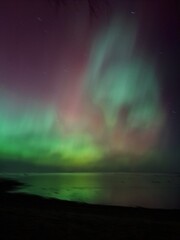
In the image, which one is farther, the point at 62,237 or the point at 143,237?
the point at 143,237

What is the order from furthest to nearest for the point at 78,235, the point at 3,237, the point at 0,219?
the point at 0,219 → the point at 78,235 → the point at 3,237

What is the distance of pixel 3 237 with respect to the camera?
838 centimetres

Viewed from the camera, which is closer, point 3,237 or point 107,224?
point 3,237

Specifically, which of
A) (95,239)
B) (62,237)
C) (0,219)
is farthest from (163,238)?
(0,219)

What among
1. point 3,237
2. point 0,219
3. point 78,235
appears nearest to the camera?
point 3,237

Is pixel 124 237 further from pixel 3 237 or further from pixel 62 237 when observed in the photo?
pixel 3 237

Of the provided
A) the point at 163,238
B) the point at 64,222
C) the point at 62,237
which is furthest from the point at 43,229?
the point at 163,238

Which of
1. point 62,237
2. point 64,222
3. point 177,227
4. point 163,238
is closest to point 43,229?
point 62,237

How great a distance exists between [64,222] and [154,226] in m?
2.39

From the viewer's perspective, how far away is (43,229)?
958cm

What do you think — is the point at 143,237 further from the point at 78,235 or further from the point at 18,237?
the point at 18,237

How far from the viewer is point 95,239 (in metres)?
8.83

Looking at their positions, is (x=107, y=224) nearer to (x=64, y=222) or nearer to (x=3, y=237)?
(x=64, y=222)

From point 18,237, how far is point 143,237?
276cm
